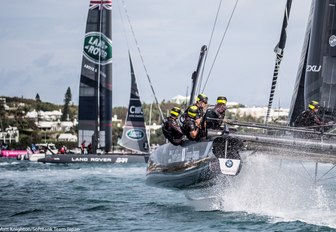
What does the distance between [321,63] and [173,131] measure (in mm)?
3426

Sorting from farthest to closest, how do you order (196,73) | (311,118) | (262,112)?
(262,112) < (196,73) < (311,118)

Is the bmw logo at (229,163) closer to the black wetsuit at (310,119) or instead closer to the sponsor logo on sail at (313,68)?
the black wetsuit at (310,119)

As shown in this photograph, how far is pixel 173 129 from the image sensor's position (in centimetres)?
1272

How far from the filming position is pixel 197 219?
38.2 feet

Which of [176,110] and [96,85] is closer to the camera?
[176,110]

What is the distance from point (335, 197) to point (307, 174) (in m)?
0.50

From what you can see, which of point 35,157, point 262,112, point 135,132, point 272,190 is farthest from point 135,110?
point 272,190

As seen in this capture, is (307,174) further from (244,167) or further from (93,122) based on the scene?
(93,122)

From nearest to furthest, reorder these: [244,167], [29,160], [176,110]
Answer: [244,167]
[176,110]
[29,160]

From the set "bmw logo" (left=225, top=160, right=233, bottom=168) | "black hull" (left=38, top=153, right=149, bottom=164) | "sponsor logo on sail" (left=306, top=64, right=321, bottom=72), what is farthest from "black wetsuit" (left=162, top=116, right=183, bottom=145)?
"black hull" (left=38, top=153, right=149, bottom=164)

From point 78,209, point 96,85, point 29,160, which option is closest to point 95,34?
point 96,85

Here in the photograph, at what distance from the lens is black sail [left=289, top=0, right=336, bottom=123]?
1430 centimetres

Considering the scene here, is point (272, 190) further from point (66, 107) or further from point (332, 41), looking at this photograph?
point (66, 107)

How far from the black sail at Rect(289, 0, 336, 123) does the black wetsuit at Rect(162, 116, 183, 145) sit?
2.60 metres
